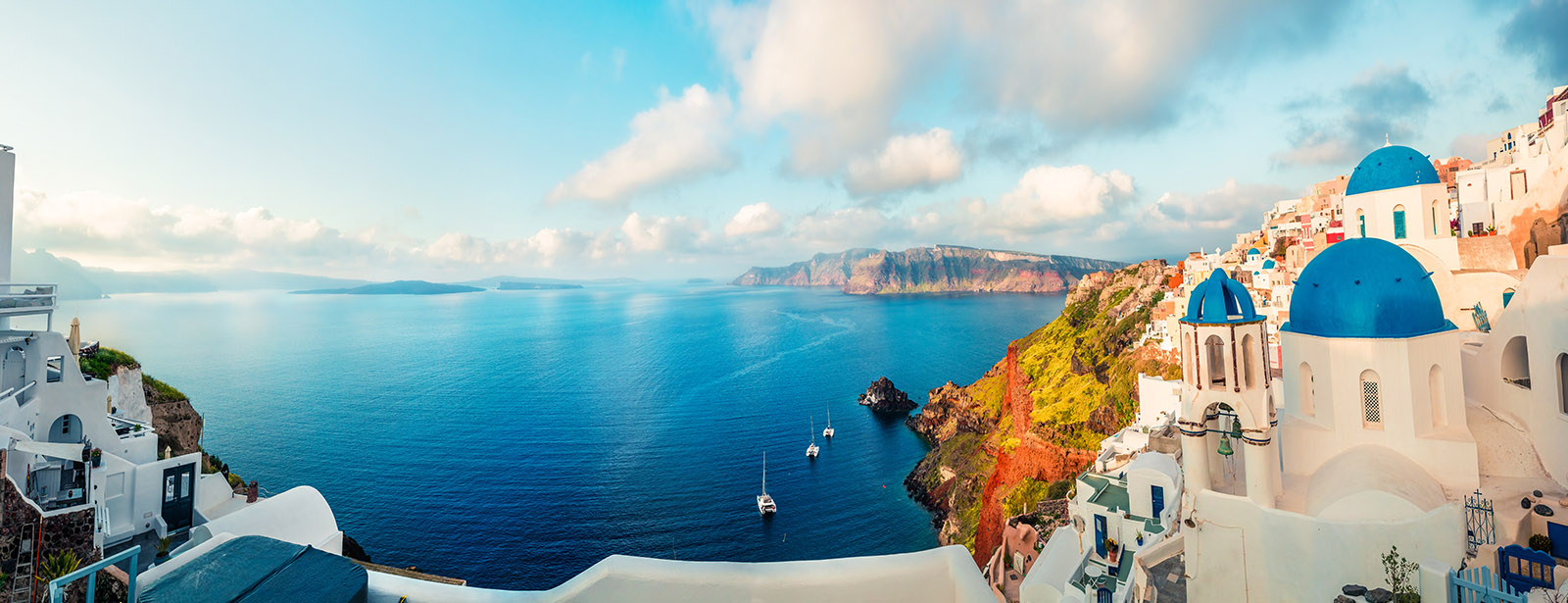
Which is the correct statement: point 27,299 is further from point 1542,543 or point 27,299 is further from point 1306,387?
point 1542,543

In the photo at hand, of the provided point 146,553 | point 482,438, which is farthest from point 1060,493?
point 482,438

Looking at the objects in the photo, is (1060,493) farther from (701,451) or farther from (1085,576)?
(701,451)

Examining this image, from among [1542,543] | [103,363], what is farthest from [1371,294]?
[103,363]

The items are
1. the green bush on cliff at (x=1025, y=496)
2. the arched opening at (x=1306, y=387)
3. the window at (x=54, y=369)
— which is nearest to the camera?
the arched opening at (x=1306, y=387)

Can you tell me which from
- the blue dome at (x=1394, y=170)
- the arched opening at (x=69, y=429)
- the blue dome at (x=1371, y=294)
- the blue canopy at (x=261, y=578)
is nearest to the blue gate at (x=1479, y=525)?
the blue dome at (x=1371, y=294)

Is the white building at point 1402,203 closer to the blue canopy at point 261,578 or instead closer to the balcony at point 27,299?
the blue canopy at point 261,578

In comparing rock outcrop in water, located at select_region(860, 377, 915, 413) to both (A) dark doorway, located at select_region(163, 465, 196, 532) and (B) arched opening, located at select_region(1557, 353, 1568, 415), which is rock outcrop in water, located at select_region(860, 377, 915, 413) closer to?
(A) dark doorway, located at select_region(163, 465, 196, 532)
